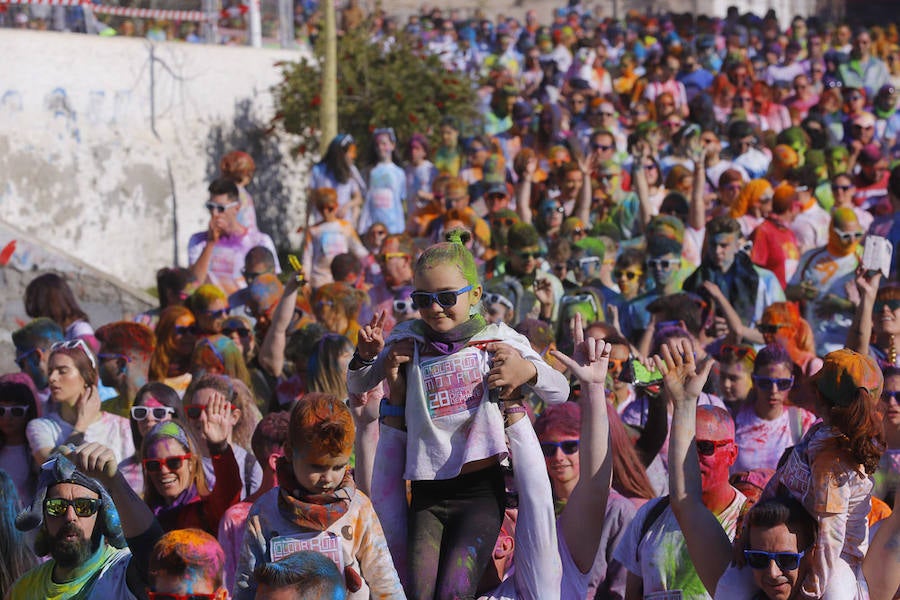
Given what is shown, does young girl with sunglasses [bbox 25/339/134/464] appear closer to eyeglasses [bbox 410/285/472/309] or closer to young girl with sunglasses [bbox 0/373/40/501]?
young girl with sunglasses [bbox 0/373/40/501]

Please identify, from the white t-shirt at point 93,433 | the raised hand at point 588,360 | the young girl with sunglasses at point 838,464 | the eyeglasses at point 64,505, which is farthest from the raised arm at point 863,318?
the eyeglasses at point 64,505

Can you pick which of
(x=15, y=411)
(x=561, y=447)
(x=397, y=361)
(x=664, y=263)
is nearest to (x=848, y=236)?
(x=664, y=263)

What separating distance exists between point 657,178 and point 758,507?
7.18m

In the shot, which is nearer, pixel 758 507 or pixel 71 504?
pixel 758 507

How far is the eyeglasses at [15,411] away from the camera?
622 cm

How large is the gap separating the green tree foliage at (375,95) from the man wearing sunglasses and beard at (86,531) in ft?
34.2

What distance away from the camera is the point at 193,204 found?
1479 cm

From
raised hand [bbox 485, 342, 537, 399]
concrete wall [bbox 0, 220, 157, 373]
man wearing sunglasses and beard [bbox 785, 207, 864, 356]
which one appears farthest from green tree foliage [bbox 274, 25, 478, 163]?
raised hand [bbox 485, 342, 537, 399]

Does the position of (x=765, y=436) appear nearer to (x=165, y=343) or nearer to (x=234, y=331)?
(x=234, y=331)

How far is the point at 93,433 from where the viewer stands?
6.40m

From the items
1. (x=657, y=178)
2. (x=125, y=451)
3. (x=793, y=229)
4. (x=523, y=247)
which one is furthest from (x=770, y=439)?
(x=657, y=178)

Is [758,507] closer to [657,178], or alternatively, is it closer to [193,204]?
[657,178]

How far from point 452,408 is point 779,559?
43.0 inches

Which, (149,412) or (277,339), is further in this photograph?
(277,339)
